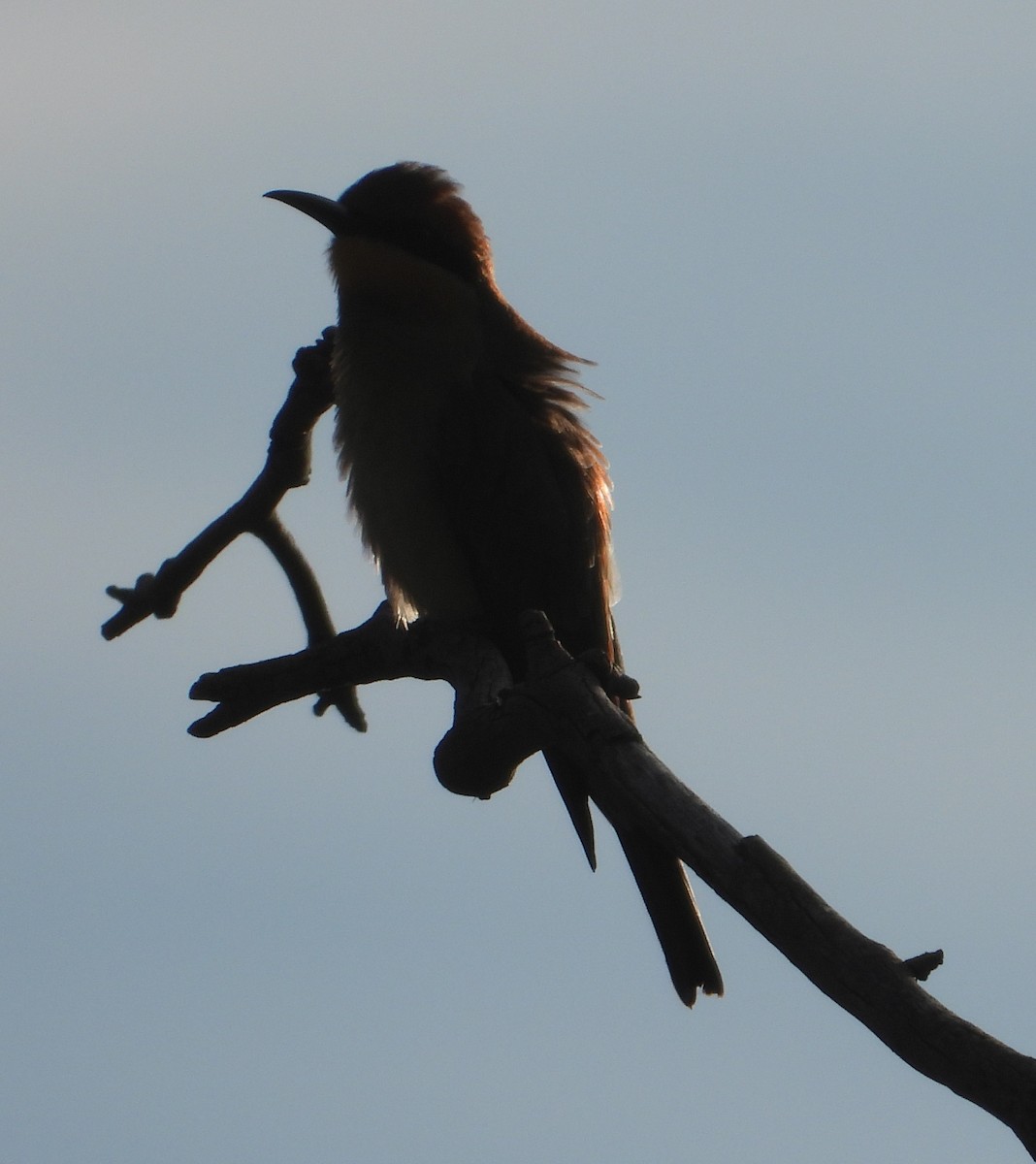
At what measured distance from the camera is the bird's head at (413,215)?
16.8ft

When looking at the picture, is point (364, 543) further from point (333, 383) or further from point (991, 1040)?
point (991, 1040)

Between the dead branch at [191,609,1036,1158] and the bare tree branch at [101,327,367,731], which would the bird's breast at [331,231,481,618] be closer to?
the bare tree branch at [101,327,367,731]

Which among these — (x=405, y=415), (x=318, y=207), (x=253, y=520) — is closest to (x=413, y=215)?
(x=318, y=207)

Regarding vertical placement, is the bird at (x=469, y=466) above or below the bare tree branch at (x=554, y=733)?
above

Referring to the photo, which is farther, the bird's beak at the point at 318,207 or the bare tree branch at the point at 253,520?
the bird's beak at the point at 318,207

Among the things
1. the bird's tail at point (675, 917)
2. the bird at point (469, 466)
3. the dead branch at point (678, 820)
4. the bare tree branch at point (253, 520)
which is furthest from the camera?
the bird at point (469, 466)

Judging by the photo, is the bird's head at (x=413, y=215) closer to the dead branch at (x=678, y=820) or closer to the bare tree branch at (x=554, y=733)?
the bare tree branch at (x=554, y=733)

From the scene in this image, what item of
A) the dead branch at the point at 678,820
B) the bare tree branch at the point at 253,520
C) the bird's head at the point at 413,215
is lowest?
Answer: the dead branch at the point at 678,820

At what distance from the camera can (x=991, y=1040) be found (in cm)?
202

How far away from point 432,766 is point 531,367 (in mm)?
1959

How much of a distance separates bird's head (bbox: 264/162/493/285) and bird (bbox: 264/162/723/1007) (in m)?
0.08

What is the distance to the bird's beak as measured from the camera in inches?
205

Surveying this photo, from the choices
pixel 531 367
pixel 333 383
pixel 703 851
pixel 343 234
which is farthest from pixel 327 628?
pixel 703 851

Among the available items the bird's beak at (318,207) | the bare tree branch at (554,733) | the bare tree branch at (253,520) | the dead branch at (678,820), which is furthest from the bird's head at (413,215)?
the dead branch at (678,820)
